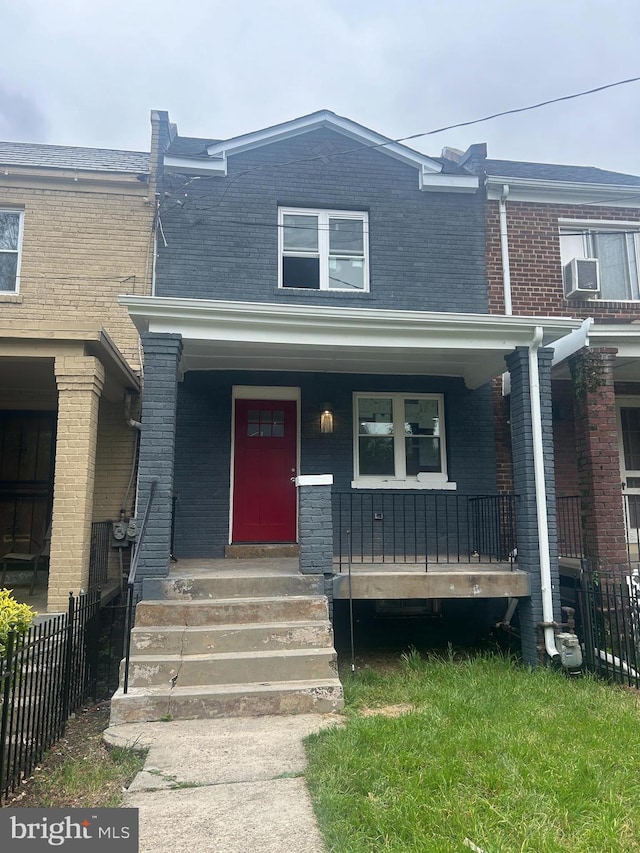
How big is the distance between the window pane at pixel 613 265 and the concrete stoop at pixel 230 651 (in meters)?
6.80

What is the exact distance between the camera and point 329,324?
621 cm

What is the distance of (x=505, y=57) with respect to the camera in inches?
487

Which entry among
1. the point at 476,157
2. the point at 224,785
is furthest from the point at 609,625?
the point at 476,157

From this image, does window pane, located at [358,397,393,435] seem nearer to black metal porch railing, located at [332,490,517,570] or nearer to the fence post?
black metal porch railing, located at [332,490,517,570]

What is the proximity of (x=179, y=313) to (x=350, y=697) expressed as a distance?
403cm

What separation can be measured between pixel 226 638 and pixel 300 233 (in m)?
5.84

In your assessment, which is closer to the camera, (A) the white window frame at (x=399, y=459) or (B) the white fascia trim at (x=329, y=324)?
(B) the white fascia trim at (x=329, y=324)

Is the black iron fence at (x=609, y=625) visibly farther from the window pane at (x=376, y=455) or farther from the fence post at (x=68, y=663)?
the fence post at (x=68, y=663)

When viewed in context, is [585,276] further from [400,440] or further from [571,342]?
[400,440]

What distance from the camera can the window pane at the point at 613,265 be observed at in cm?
902

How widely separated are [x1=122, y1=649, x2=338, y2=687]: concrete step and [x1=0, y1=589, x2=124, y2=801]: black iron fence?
57 cm

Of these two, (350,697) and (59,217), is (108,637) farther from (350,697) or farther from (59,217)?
(59,217)

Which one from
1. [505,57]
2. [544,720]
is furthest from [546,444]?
[505,57]

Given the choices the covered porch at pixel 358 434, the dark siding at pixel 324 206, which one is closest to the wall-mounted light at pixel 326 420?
the covered porch at pixel 358 434
